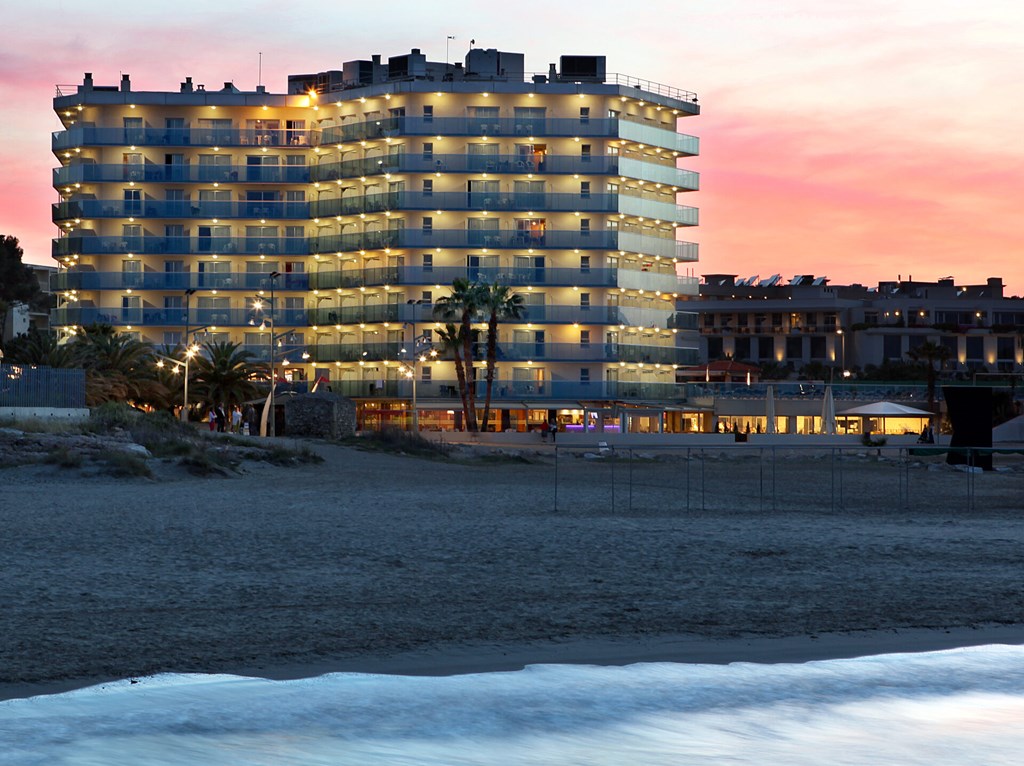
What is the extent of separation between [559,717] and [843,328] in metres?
147

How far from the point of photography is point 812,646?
1412 centimetres

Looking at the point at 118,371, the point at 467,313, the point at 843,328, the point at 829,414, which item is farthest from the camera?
the point at 843,328

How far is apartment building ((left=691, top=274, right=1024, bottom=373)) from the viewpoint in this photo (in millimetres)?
154375

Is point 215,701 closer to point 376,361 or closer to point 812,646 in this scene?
point 812,646

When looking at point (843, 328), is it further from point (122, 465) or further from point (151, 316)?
point (122, 465)

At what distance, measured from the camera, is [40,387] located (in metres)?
48.7

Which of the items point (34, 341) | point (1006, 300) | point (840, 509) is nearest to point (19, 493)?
point (840, 509)

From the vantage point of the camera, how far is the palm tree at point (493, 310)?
86.6 meters

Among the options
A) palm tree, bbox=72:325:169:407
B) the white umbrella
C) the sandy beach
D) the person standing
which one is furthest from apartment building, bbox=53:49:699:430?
the sandy beach

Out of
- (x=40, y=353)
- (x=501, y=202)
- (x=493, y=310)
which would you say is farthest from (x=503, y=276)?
(x=40, y=353)

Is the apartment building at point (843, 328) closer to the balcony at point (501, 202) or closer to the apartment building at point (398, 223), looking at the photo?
the apartment building at point (398, 223)

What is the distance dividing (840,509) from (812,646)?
60.5 feet

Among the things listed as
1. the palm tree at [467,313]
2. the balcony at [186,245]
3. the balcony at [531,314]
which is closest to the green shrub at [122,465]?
the palm tree at [467,313]

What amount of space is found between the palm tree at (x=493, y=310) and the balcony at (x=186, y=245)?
18555mm
